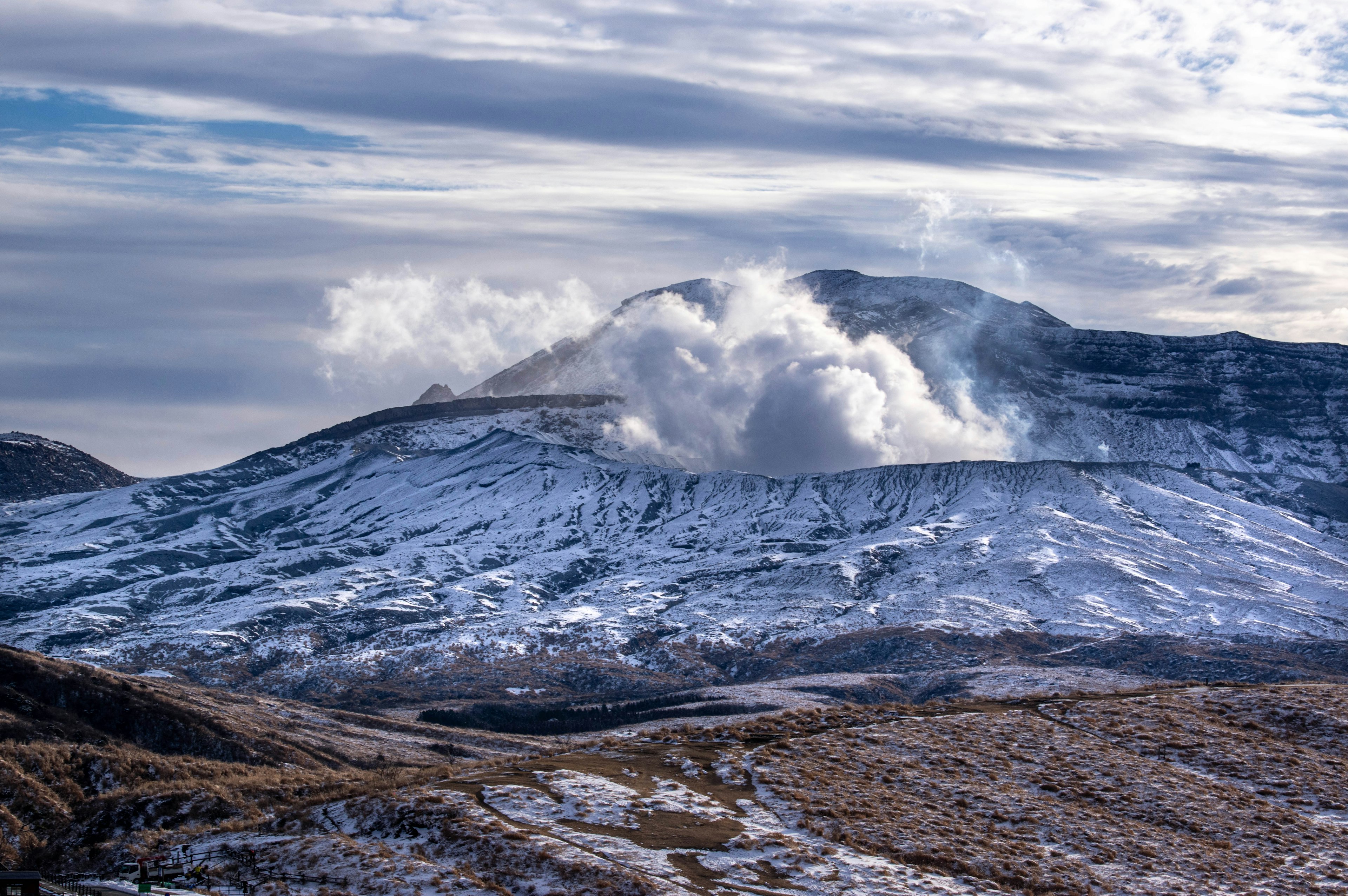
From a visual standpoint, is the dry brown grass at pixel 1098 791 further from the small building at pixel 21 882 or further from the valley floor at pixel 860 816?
the small building at pixel 21 882

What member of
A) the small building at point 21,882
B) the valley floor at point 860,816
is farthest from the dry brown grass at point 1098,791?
the small building at point 21,882

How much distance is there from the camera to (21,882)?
37.7m

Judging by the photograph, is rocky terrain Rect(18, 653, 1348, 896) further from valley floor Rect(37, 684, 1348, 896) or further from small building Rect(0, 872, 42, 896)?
small building Rect(0, 872, 42, 896)

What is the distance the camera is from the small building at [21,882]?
36.9 meters

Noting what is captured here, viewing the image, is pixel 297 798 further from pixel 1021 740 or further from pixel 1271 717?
pixel 1271 717

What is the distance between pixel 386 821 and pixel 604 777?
30.4 feet

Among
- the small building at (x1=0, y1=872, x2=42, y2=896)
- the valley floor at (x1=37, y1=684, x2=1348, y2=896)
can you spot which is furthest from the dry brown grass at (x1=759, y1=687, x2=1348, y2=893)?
the small building at (x1=0, y1=872, x2=42, y2=896)

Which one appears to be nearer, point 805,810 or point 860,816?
point 860,816

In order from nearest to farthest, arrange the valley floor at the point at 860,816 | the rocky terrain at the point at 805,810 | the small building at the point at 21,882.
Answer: the small building at the point at 21,882 < the valley floor at the point at 860,816 < the rocky terrain at the point at 805,810

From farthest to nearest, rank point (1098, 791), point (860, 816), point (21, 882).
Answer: point (1098, 791), point (860, 816), point (21, 882)

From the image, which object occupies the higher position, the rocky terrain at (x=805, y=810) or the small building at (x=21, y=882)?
the small building at (x=21, y=882)

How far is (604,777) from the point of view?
52.5 m

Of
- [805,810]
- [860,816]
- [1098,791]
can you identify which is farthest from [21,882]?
[1098,791]

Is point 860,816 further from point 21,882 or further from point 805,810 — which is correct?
point 21,882
